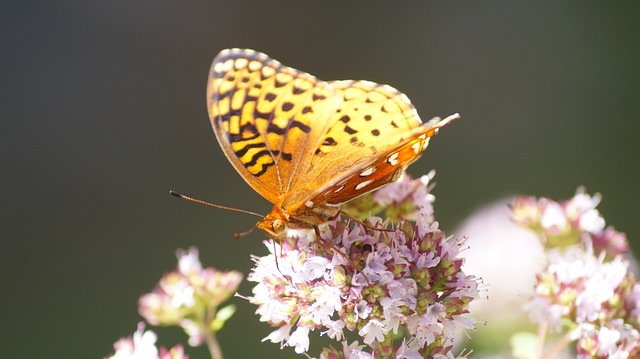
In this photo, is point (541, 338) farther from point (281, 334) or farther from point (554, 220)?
point (281, 334)

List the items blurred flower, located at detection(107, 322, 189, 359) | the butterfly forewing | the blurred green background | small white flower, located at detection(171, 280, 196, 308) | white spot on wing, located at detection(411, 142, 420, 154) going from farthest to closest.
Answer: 1. the blurred green background
2. small white flower, located at detection(171, 280, 196, 308)
3. the butterfly forewing
4. blurred flower, located at detection(107, 322, 189, 359)
5. white spot on wing, located at detection(411, 142, 420, 154)

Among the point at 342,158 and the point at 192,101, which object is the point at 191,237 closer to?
the point at 192,101

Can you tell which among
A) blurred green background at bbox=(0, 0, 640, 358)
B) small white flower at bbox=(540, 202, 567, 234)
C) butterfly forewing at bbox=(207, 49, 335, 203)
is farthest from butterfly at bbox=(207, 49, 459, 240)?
blurred green background at bbox=(0, 0, 640, 358)

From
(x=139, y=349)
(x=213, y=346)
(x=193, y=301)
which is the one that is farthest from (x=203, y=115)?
(x=139, y=349)

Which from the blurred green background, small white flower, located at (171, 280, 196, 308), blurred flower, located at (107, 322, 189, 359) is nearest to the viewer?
blurred flower, located at (107, 322, 189, 359)

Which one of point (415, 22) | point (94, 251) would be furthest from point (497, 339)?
point (415, 22)

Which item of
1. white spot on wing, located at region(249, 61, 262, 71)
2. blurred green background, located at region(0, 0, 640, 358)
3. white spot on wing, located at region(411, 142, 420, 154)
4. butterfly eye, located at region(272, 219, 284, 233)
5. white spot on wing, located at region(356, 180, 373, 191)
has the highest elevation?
white spot on wing, located at region(249, 61, 262, 71)

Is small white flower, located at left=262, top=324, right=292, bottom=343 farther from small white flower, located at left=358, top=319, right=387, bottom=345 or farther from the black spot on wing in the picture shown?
the black spot on wing

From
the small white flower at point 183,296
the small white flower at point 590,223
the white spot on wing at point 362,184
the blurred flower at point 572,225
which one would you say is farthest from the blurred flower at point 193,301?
the small white flower at point 590,223
